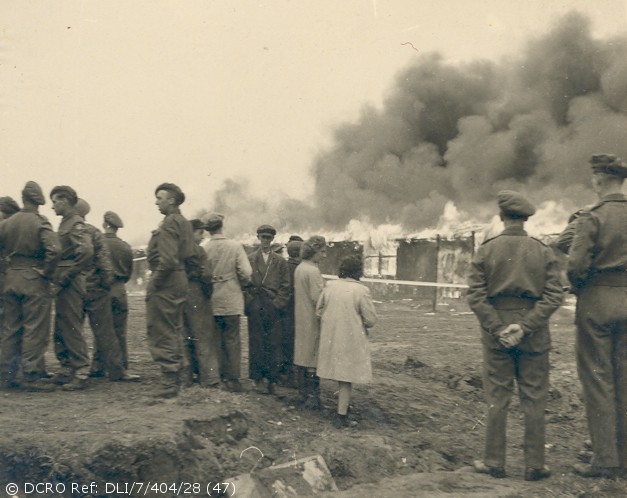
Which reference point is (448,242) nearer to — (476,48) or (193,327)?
(476,48)

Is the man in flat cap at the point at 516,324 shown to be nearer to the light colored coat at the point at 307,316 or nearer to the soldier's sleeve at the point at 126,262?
the light colored coat at the point at 307,316

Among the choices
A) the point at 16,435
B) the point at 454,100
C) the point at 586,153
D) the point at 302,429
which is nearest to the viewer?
A: the point at 16,435

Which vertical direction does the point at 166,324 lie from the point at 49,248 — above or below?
below

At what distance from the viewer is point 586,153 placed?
20.1 meters

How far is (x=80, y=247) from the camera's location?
21.0 ft

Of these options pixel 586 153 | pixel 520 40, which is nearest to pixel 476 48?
pixel 520 40

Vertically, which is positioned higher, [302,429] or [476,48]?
[476,48]

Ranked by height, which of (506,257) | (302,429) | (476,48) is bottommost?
(302,429)

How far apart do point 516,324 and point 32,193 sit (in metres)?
4.93

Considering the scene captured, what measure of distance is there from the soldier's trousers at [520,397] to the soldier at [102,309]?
3.99 meters

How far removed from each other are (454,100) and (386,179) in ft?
13.9

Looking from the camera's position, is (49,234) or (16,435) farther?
(49,234)

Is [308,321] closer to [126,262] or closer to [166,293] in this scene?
[166,293]

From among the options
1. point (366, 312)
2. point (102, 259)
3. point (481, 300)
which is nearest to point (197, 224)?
point (102, 259)
